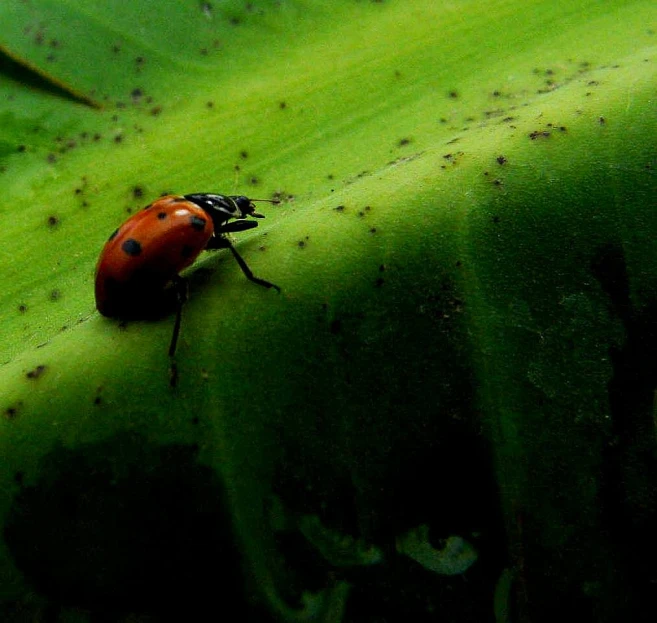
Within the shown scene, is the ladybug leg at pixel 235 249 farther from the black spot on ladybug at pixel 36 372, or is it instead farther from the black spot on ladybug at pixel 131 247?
the black spot on ladybug at pixel 36 372

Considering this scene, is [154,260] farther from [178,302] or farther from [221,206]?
[221,206]

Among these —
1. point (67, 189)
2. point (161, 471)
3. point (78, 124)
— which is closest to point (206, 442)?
point (161, 471)

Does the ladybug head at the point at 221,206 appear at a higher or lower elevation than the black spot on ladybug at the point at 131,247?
lower

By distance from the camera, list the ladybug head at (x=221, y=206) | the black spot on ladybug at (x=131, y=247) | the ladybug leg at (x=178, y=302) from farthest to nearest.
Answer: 1. the ladybug head at (x=221, y=206)
2. the black spot on ladybug at (x=131, y=247)
3. the ladybug leg at (x=178, y=302)

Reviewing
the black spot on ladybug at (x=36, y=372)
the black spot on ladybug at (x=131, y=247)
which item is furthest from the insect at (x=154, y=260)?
the black spot on ladybug at (x=36, y=372)

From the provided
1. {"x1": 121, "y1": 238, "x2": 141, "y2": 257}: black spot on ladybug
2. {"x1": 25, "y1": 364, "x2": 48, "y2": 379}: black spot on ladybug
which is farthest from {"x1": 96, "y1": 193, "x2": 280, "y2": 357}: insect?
{"x1": 25, "y1": 364, "x2": 48, "y2": 379}: black spot on ladybug

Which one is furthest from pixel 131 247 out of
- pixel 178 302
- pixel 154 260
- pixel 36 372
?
pixel 36 372

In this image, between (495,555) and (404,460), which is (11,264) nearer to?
(404,460)

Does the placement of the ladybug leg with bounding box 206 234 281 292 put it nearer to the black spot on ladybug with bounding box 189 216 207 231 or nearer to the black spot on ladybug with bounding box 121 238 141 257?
the black spot on ladybug with bounding box 189 216 207 231
